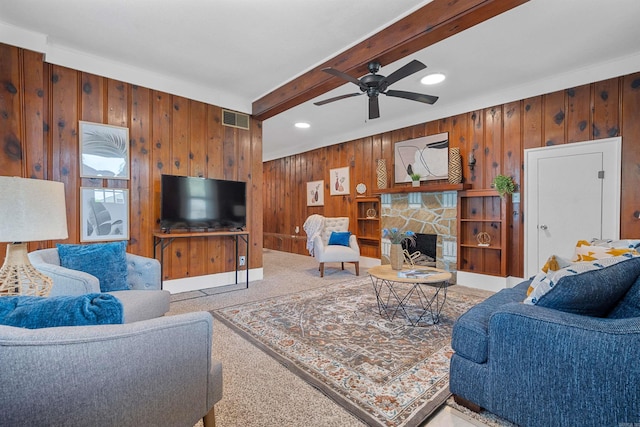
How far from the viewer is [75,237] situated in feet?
10.6

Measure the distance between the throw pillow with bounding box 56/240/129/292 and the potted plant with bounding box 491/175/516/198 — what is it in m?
4.36

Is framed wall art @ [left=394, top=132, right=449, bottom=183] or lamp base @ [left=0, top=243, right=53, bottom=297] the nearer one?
lamp base @ [left=0, top=243, right=53, bottom=297]

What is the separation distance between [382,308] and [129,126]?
143 inches

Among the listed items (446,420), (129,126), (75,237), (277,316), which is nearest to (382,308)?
(277,316)

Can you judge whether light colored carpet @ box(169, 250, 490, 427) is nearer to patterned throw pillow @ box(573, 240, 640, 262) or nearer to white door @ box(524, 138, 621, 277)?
patterned throw pillow @ box(573, 240, 640, 262)

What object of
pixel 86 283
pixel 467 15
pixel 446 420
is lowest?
pixel 446 420

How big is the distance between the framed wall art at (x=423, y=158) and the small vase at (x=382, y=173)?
20 cm

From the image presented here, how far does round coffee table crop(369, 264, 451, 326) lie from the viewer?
104 inches

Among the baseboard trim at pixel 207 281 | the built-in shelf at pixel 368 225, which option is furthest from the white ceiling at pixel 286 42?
the baseboard trim at pixel 207 281

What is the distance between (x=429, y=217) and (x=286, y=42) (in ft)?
11.0

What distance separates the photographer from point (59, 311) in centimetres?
91

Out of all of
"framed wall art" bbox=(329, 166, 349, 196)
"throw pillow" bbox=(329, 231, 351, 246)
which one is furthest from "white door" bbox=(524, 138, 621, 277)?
"framed wall art" bbox=(329, 166, 349, 196)

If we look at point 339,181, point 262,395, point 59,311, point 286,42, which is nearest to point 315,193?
point 339,181

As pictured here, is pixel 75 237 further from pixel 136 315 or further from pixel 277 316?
pixel 277 316
